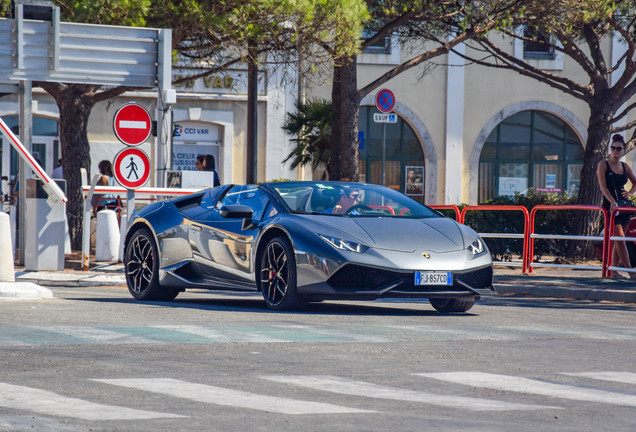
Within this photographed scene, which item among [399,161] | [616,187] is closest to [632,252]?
[616,187]

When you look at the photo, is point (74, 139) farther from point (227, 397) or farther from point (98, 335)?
point (227, 397)

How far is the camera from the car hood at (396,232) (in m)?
10.4

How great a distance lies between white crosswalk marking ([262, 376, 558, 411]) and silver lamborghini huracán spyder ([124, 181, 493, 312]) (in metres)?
3.72

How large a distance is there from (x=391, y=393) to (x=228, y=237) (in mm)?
5502

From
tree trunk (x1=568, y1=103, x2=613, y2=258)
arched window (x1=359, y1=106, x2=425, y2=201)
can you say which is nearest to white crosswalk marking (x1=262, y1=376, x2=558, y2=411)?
tree trunk (x1=568, y1=103, x2=613, y2=258)

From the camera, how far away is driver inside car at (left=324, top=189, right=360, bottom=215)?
435 inches

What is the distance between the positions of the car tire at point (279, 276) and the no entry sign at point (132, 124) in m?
6.97

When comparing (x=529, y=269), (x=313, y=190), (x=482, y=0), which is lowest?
(x=529, y=269)

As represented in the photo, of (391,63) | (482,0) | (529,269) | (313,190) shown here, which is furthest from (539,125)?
(313,190)

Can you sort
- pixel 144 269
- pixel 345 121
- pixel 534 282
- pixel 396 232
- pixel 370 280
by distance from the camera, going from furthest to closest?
pixel 345 121, pixel 534 282, pixel 144 269, pixel 396 232, pixel 370 280

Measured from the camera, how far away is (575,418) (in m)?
5.44

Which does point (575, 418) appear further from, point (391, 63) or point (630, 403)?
point (391, 63)

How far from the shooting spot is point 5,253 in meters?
13.3

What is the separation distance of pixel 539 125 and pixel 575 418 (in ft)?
99.8
